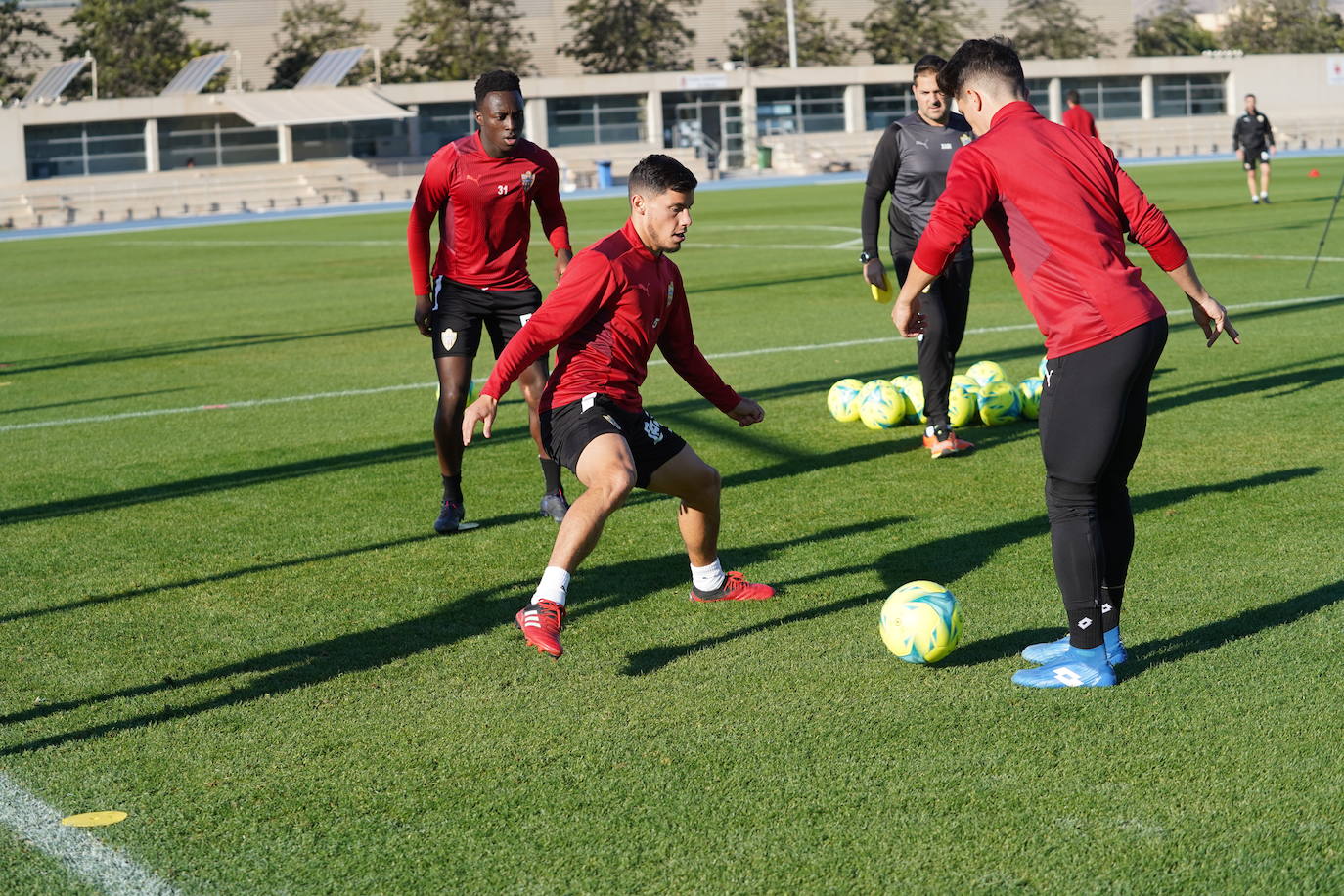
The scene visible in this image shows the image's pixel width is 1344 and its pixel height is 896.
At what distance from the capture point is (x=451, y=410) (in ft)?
25.6

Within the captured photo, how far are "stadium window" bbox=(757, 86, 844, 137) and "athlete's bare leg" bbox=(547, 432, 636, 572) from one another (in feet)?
213

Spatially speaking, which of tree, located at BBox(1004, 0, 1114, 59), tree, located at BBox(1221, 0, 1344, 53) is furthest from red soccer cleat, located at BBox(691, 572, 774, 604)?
tree, located at BBox(1221, 0, 1344, 53)

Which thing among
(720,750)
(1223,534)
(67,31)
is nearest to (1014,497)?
(1223,534)

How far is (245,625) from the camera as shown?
603 centimetres

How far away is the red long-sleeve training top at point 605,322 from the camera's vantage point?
552 cm

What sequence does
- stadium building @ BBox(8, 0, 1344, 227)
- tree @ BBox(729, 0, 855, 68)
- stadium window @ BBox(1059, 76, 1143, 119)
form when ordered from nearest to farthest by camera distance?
stadium building @ BBox(8, 0, 1344, 227) → stadium window @ BBox(1059, 76, 1143, 119) → tree @ BBox(729, 0, 855, 68)

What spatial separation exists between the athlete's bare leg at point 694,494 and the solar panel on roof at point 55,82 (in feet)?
199

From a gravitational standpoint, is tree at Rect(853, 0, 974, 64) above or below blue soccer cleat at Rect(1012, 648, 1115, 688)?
above

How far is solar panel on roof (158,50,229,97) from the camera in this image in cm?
6238

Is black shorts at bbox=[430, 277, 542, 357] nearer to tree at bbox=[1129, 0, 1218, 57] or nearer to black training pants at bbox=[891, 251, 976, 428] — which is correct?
black training pants at bbox=[891, 251, 976, 428]

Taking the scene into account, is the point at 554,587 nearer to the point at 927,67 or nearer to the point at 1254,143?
the point at 927,67

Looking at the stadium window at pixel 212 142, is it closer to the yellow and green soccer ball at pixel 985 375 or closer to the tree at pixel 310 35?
the tree at pixel 310 35

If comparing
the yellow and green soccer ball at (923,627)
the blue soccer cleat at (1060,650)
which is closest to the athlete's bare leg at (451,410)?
the yellow and green soccer ball at (923,627)

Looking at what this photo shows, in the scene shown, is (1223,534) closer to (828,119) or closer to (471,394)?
(471,394)
